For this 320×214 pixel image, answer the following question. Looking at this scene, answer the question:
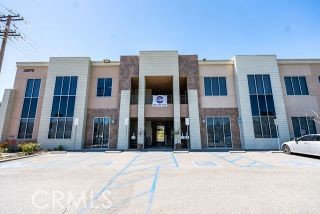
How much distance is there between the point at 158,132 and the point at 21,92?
754 inches

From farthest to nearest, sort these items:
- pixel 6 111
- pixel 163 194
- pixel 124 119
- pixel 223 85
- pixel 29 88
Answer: pixel 29 88
pixel 223 85
pixel 6 111
pixel 124 119
pixel 163 194

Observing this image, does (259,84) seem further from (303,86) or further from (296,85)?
(303,86)

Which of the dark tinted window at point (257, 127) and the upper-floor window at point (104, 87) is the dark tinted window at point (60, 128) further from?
the dark tinted window at point (257, 127)

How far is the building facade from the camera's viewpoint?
18281 mm

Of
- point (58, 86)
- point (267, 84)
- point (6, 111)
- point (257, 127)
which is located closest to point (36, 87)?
point (58, 86)

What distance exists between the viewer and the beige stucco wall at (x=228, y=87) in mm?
19266

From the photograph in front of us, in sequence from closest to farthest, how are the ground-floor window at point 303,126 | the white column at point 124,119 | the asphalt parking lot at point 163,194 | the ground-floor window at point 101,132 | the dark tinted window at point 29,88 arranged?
the asphalt parking lot at point 163,194
the ground-floor window at point 303,126
the white column at point 124,119
the ground-floor window at point 101,132
the dark tinted window at point 29,88

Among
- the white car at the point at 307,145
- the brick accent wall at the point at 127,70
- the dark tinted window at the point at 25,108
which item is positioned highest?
the brick accent wall at the point at 127,70

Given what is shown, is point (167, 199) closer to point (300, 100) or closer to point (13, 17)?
point (13, 17)

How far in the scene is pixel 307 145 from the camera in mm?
11211

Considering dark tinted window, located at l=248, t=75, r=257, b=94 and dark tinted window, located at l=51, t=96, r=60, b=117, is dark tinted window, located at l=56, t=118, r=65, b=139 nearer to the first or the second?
dark tinted window, located at l=51, t=96, r=60, b=117

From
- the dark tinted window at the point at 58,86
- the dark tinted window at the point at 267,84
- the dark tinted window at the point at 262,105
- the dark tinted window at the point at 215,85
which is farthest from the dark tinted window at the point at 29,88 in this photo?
the dark tinted window at the point at 267,84

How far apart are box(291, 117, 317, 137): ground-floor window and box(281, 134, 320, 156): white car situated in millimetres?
7361
